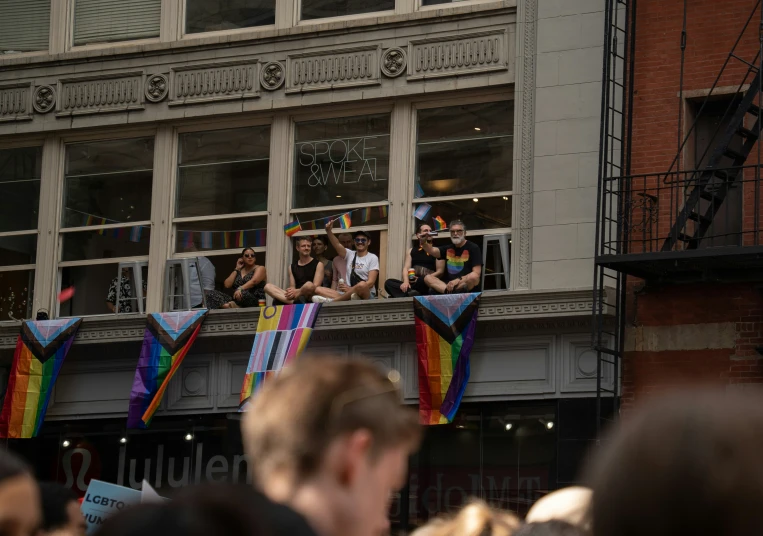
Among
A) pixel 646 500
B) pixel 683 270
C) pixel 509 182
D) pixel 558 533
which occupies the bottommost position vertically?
pixel 558 533

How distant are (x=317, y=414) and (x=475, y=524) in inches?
47.5

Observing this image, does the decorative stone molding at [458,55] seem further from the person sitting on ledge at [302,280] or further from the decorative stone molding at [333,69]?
the person sitting on ledge at [302,280]

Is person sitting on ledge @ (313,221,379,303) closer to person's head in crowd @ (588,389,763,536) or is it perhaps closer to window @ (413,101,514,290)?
window @ (413,101,514,290)

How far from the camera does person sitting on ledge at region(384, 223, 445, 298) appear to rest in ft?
55.7

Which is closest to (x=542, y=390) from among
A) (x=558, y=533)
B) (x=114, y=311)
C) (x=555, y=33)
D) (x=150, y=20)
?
(x=555, y=33)

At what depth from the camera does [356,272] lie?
17.5 m

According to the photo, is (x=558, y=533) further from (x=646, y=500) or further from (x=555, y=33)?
(x=555, y=33)

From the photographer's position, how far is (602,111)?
1546 centimetres

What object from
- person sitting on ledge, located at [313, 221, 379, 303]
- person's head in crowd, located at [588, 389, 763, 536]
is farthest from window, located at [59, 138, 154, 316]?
person's head in crowd, located at [588, 389, 763, 536]

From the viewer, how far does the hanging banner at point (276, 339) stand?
17.2 metres

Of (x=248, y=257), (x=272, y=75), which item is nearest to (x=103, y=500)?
(x=248, y=257)

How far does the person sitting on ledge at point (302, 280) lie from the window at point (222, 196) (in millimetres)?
857

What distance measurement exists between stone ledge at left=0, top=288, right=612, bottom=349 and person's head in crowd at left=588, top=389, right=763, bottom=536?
46.4 ft

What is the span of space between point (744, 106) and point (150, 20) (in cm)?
927
